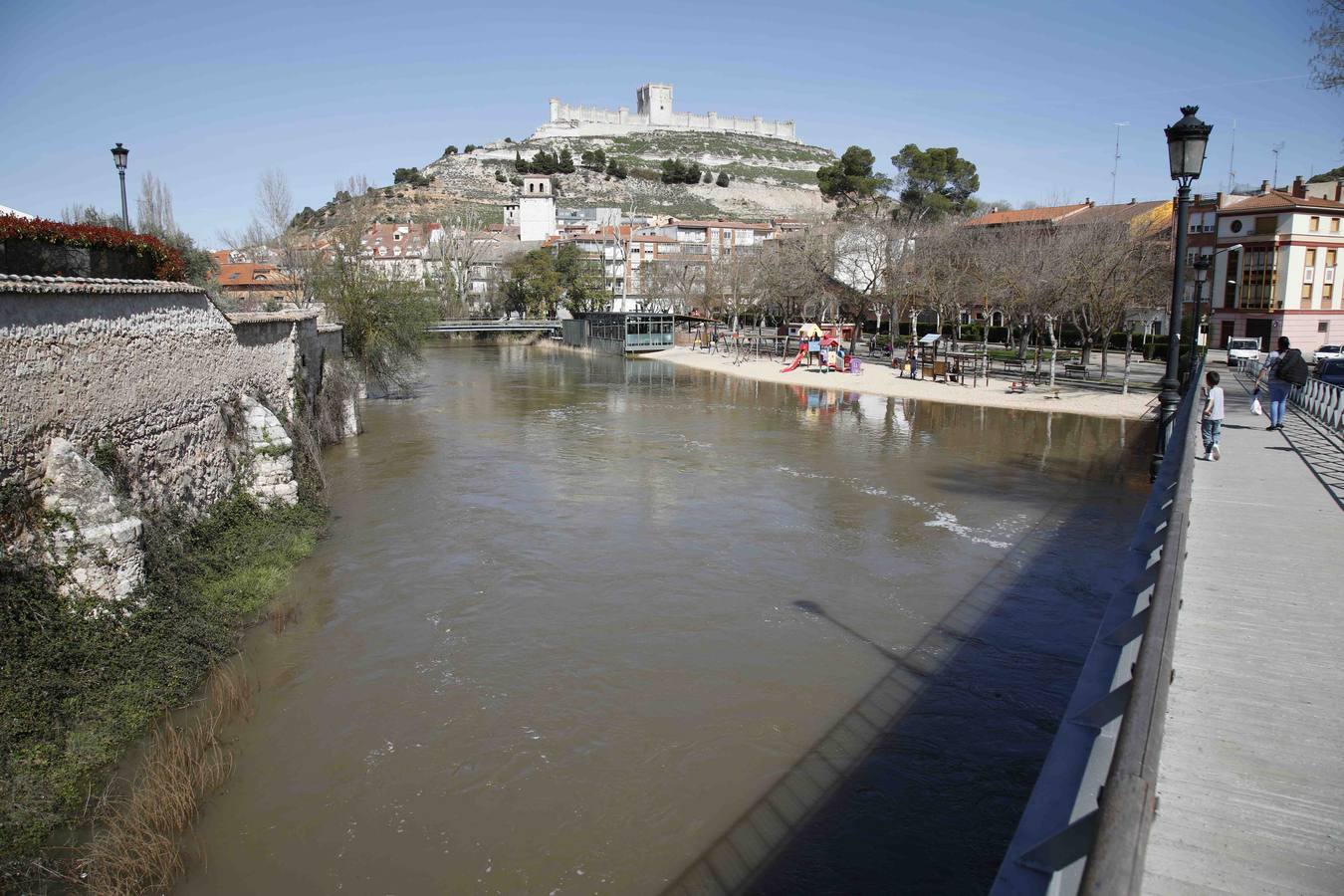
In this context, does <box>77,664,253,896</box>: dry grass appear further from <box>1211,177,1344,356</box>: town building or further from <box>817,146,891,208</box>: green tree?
<box>817,146,891,208</box>: green tree

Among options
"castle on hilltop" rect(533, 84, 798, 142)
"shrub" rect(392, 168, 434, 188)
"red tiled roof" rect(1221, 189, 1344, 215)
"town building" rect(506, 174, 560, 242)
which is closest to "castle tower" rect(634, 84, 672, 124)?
"castle on hilltop" rect(533, 84, 798, 142)

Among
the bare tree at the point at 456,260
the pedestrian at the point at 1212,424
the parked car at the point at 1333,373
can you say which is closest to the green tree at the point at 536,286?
the bare tree at the point at 456,260

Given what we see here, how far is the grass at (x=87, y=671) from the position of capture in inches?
277

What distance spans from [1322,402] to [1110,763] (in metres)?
18.2

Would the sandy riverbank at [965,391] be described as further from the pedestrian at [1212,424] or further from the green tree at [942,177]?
the green tree at [942,177]

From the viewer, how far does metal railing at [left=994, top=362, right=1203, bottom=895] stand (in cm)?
241

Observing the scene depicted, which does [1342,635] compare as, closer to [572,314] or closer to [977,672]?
[977,672]

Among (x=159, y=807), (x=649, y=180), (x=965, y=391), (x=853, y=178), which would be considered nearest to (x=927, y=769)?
(x=159, y=807)

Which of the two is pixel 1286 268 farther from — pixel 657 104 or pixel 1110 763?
pixel 657 104

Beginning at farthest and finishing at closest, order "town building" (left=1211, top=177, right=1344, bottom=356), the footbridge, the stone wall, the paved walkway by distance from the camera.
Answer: "town building" (left=1211, top=177, right=1344, bottom=356) → the stone wall → the paved walkway → the footbridge

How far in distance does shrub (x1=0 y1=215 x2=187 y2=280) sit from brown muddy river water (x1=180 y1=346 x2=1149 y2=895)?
5.09m

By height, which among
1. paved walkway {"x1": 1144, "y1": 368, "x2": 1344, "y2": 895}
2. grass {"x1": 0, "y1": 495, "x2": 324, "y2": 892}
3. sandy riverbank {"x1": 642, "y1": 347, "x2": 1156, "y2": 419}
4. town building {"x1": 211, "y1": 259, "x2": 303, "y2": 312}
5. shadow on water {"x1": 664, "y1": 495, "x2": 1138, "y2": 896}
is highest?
town building {"x1": 211, "y1": 259, "x2": 303, "y2": 312}

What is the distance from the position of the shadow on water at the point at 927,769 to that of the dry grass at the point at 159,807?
4.11 m

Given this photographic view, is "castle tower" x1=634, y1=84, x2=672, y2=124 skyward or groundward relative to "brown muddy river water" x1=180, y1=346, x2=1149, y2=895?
skyward
